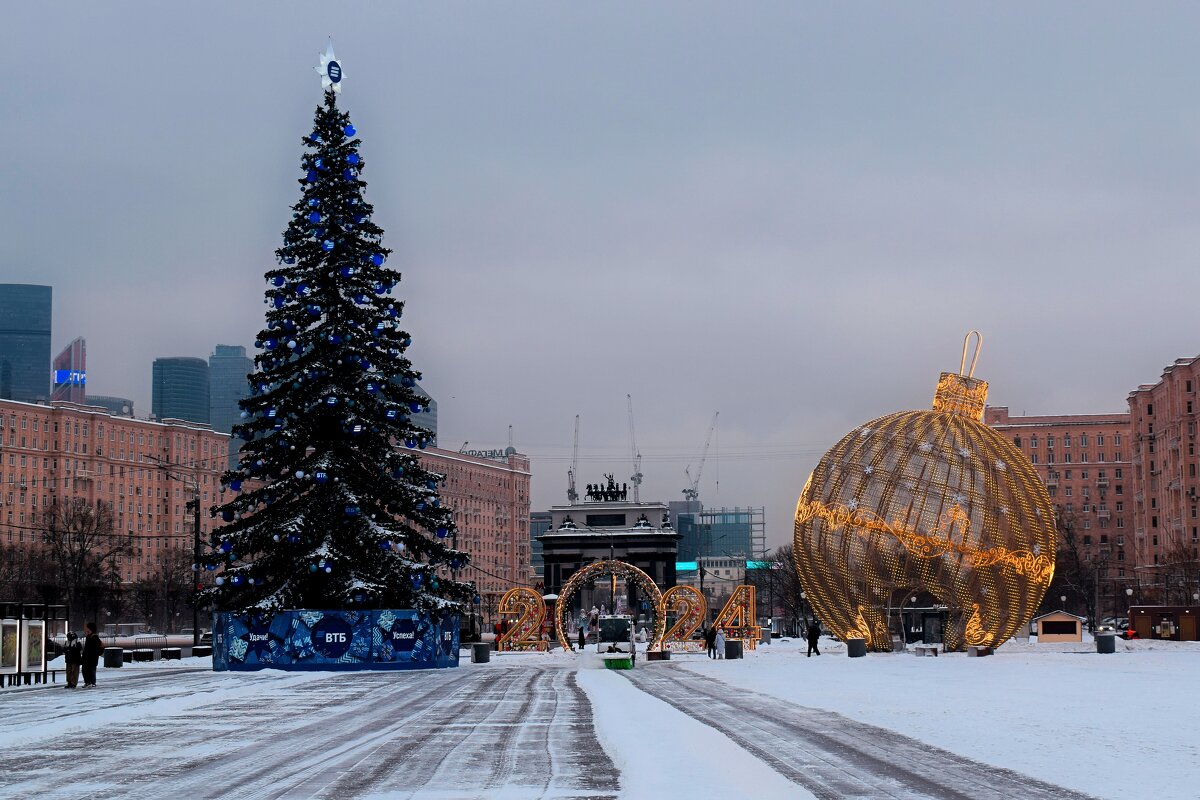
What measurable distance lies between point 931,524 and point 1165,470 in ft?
368

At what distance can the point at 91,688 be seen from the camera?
33156 mm

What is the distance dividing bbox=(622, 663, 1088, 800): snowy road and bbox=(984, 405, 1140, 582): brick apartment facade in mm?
173817

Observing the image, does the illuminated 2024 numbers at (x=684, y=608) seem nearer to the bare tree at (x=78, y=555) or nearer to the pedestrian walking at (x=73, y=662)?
the pedestrian walking at (x=73, y=662)

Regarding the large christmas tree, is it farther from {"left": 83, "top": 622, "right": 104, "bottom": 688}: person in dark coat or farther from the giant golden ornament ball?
the giant golden ornament ball

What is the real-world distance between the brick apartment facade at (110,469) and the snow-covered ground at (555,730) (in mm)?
119120

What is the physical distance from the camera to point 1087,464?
19475cm

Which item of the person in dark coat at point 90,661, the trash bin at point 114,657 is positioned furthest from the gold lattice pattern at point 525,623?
the person in dark coat at point 90,661

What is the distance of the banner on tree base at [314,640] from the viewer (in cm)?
4078

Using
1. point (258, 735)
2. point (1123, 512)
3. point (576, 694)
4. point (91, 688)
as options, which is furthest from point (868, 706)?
point (1123, 512)

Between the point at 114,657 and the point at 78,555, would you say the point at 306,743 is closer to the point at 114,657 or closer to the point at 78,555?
the point at 114,657

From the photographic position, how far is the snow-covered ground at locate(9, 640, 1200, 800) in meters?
14.6

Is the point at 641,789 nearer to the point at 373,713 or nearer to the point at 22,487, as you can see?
the point at 373,713

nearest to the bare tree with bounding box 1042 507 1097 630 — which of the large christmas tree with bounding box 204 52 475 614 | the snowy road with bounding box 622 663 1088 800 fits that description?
the large christmas tree with bounding box 204 52 475 614

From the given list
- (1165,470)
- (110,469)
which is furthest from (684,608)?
(110,469)
